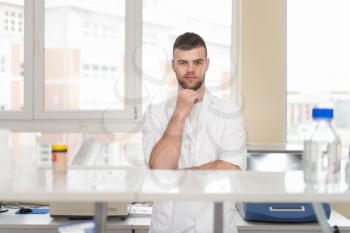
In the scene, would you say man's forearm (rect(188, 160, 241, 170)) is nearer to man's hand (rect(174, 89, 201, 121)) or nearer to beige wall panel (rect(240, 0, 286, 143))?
man's hand (rect(174, 89, 201, 121))

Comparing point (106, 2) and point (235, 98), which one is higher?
point (106, 2)

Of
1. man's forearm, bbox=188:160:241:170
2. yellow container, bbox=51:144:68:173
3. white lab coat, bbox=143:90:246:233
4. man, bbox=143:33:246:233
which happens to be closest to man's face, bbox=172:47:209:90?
man, bbox=143:33:246:233

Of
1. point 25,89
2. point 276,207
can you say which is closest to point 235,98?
point 276,207

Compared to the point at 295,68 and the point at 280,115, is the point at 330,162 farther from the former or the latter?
the point at 295,68

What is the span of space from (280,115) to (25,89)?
1.65 metres

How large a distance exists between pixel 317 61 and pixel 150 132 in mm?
1384

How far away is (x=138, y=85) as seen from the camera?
9.29ft

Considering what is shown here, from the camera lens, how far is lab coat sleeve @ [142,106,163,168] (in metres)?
1.90

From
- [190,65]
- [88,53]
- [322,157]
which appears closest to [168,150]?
[190,65]

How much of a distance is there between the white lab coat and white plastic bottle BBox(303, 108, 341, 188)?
1.70 ft

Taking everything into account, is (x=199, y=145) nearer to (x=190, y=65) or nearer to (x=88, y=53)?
(x=190, y=65)

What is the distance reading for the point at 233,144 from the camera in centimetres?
188

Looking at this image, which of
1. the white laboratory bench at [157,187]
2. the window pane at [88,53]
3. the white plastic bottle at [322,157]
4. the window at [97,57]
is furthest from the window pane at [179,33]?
the white plastic bottle at [322,157]

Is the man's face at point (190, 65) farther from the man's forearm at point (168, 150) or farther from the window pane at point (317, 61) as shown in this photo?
the window pane at point (317, 61)
